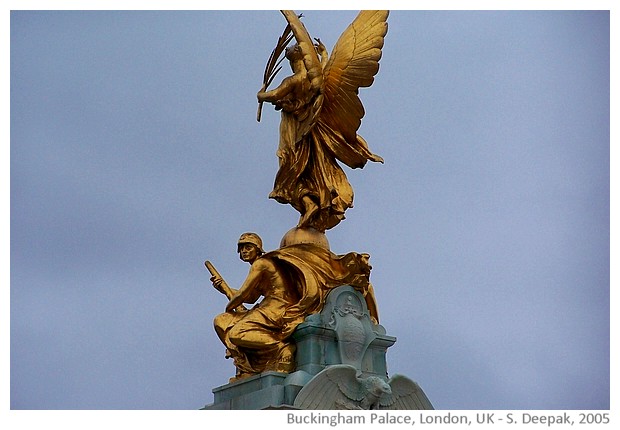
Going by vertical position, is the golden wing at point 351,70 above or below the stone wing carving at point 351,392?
above

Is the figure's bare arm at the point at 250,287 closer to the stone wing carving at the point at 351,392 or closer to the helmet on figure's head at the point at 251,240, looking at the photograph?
the helmet on figure's head at the point at 251,240

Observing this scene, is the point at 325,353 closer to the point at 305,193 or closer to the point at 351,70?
the point at 305,193

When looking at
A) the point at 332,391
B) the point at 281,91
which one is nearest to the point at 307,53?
the point at 281,91

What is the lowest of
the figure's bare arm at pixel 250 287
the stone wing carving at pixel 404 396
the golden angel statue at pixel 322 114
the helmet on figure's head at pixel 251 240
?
the stone wing carving at pixel 404 396

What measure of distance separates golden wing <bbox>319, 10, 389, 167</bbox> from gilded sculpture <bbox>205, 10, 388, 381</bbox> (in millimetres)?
12

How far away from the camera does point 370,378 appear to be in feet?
47.0

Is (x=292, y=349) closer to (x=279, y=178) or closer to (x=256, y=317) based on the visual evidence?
(x=256, y=317)

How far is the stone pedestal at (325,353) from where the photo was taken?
14039 millimetres

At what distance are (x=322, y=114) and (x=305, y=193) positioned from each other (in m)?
1.03

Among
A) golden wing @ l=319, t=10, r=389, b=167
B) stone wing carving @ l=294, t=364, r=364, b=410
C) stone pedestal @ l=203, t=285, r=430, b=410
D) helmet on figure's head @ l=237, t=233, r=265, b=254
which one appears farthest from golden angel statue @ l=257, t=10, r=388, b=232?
stone wing carving @ l=294, t=364, r=364, b=410

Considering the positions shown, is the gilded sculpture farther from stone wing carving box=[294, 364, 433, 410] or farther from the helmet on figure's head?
A: stone wing carving box=[294, 364, 433, 410]

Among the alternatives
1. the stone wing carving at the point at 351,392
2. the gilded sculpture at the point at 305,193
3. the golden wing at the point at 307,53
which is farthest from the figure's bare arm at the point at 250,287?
the golden wing at the point at 307,53

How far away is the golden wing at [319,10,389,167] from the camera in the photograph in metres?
15.2
